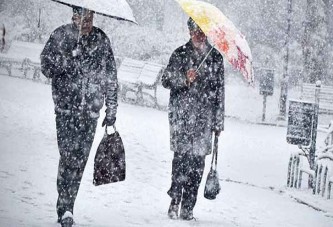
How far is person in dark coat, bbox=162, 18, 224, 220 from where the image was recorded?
5.41m

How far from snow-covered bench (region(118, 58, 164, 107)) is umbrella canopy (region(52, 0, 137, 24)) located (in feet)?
29.7

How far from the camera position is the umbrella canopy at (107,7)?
15.0ft

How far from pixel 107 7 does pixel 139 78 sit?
9959 millimetres

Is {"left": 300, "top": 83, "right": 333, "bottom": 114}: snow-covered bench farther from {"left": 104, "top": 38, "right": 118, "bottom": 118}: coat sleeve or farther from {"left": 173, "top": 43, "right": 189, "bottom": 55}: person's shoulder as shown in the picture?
{"left": 104, "top": 38, "right": 118, "bottom": 118}: coat sleeve

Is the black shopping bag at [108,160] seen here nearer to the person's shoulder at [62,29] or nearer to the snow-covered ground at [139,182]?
the snow-covered ground at [139,182]

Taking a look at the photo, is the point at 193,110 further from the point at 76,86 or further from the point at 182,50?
the point at 76,86

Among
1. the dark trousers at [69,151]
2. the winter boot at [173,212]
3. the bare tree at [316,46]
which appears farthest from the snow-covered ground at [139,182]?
the bare tree at [316,46]

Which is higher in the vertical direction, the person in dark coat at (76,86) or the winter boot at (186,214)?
the person in dark coat at (76,86)

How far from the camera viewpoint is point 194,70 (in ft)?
17.4

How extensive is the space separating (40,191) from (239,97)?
13.1 meters

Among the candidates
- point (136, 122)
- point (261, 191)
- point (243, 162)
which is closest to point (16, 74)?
point (136, 122)

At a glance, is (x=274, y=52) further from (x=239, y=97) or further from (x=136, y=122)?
(x=136, y=122)

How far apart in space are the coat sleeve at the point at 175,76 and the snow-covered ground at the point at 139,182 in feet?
4.45

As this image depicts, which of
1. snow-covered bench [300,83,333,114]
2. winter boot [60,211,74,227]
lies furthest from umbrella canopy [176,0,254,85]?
snow-covered bench [300,83,333,114]
